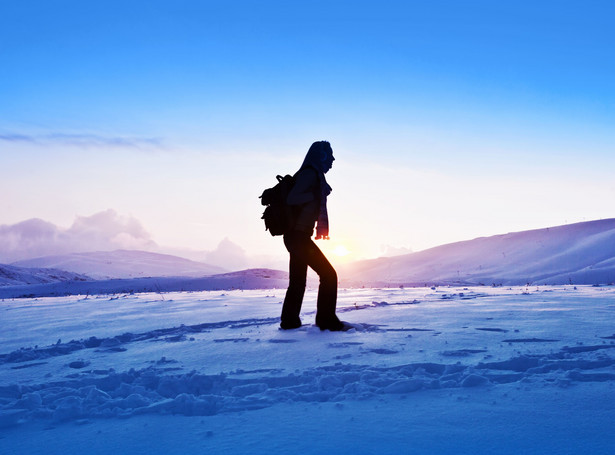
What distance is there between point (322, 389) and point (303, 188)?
2.77 m

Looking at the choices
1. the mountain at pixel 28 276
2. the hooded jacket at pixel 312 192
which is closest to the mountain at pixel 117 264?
the mountain at pixel 28 276

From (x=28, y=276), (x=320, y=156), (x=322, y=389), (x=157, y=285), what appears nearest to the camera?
(x=322, y=389)

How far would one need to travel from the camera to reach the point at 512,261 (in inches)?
960

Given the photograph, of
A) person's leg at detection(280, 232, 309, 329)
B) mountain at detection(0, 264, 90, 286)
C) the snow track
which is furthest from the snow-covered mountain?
the snow track

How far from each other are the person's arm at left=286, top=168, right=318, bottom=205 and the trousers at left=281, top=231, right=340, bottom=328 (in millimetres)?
347

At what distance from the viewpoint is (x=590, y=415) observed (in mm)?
2182

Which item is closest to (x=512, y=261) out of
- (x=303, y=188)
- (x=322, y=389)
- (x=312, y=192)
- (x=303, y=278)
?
(x=303, y=278)

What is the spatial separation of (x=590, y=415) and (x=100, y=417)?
2241 millimetres

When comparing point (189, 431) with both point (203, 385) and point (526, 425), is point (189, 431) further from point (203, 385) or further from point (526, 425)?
point (526, 425)

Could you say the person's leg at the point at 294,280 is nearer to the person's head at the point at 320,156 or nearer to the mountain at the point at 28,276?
the person's head at the point at 320,156

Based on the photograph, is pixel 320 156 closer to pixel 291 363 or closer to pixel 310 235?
pixel 310 235

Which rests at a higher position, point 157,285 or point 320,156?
point 320,156

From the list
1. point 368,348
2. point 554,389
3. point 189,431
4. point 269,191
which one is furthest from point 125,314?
point 554,389

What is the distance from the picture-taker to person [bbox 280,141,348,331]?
205 inches
